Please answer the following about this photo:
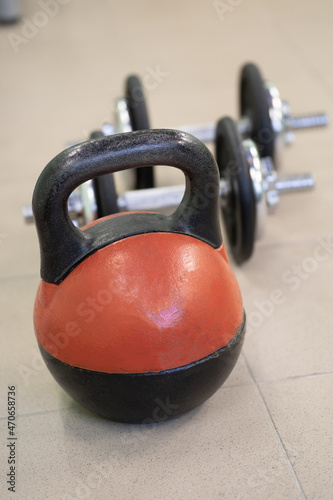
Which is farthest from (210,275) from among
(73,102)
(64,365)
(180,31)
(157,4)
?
(157,4)

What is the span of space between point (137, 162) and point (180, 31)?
2.17m

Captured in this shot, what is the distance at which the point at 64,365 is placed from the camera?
2.70 feet

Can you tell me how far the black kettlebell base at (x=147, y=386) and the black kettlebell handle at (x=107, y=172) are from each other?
0.14 meters

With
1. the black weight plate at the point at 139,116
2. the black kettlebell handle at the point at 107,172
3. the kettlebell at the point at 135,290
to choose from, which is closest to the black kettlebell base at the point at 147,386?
the kettlebell at the point at 135,290

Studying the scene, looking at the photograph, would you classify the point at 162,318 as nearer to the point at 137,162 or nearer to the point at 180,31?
the point at 137,162

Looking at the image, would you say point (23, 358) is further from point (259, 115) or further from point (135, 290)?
point (259, 115)

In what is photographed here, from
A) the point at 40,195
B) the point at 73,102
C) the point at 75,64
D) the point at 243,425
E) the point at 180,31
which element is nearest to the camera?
the point at 40,195

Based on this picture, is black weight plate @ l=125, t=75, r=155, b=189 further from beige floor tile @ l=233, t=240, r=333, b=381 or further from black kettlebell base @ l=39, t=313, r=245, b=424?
black kettlebell base @ l=39, t=313, r=245, b=424

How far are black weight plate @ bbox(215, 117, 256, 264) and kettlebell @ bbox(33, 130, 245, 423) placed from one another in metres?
0.36

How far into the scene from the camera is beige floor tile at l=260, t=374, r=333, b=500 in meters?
0.85

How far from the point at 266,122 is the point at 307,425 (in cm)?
79

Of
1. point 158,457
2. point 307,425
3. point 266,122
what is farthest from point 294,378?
point 266,122

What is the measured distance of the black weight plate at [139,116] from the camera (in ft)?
4.72

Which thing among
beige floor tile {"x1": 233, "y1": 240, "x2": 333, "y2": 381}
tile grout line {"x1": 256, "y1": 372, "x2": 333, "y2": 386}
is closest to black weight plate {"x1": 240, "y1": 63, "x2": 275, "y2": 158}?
beige floor tile {"x1": 233, "y1": 240, "x2": 333, "y2": 381}
